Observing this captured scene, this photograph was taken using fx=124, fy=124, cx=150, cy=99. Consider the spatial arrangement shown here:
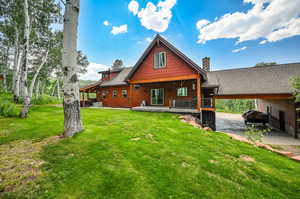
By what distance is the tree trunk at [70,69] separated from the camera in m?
4.14

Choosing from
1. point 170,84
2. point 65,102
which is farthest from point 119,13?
point 65,102

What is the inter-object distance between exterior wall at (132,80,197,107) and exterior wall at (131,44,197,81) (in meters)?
2.03

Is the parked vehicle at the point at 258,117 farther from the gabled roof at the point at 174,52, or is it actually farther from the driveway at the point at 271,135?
the gabled roof at the point at 174,52

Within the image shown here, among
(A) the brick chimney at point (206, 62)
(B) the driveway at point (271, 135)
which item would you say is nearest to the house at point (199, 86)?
(A) the brick chimney at point (206, 62)

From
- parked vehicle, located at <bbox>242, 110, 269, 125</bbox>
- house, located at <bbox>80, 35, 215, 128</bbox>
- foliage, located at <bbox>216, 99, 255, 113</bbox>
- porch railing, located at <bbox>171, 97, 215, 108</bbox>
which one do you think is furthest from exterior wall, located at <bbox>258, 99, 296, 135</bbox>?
foliage, located at <bbox>216, 99, 255, 113</bbox>

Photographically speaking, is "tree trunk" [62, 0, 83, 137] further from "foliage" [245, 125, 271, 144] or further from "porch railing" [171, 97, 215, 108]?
"porch railing" [171, 97, 215, 108]

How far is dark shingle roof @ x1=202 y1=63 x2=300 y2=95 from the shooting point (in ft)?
31.8

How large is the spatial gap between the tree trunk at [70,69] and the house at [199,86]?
7688 millimetres

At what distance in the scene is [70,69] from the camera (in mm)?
4156

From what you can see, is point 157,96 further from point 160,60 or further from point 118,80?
point 118,80

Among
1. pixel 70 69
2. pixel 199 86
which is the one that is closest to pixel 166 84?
pixel 199 86

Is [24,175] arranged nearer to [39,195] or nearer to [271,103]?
[39,195]

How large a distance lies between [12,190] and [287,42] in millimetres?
29399

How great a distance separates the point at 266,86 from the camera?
33.1 ft
